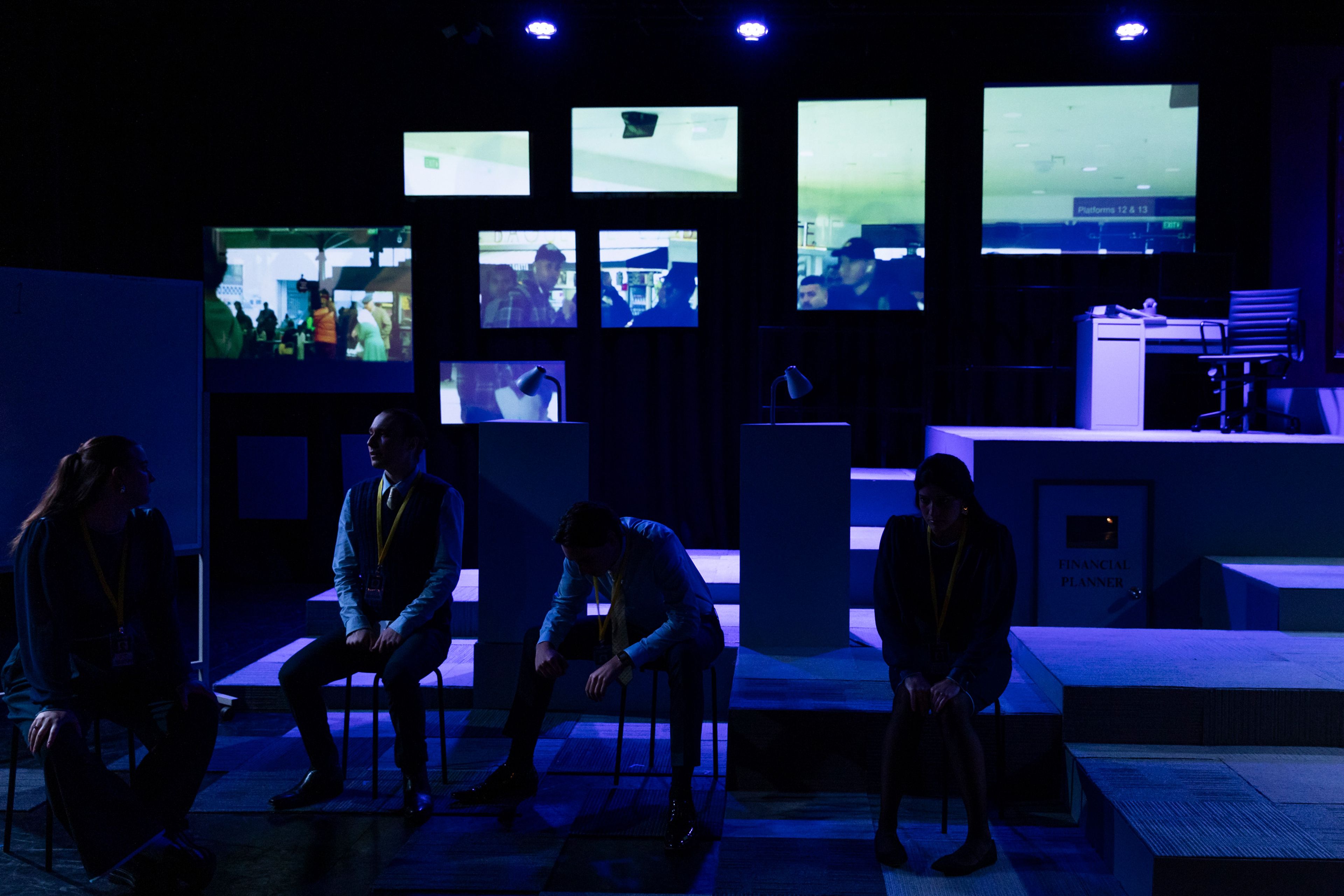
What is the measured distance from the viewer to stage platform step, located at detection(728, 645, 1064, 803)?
10.3 feet

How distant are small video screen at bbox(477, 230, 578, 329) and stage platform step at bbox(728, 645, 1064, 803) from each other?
4.08 m

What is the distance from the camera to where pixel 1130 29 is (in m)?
6.01

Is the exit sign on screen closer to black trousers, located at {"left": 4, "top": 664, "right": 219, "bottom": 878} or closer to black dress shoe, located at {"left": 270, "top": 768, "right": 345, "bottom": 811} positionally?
black dress shoe, located at {"left": 270, "top": 768, "right": 345, "bottom": 811}

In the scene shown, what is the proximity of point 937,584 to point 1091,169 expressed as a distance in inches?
190

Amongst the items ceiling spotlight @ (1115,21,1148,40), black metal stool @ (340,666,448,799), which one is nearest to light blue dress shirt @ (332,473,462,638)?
black metal stool @ (340,666,448,799)

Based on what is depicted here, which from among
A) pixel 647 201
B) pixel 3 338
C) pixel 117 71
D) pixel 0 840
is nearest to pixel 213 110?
pixel 117 71

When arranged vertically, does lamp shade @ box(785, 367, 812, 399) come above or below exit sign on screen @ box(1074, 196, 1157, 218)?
below

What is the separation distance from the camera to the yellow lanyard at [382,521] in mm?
3199

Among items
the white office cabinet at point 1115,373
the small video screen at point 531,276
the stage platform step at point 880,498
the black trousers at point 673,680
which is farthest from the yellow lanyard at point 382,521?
the white office cabinet at point 1115,373

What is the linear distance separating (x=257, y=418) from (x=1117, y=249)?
5.98 metres

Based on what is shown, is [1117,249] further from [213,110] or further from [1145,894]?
[213,110]

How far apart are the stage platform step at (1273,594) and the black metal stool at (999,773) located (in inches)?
62.1

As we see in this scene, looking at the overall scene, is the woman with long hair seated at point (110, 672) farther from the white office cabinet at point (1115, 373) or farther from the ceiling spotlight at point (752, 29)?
the white office cabinet at point (1115, 373)

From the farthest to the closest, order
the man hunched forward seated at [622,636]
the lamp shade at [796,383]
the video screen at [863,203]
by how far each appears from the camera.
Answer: the video screen at [863,203], the lamp shade at [796,383], the man hunched forward seated at [622,636]
